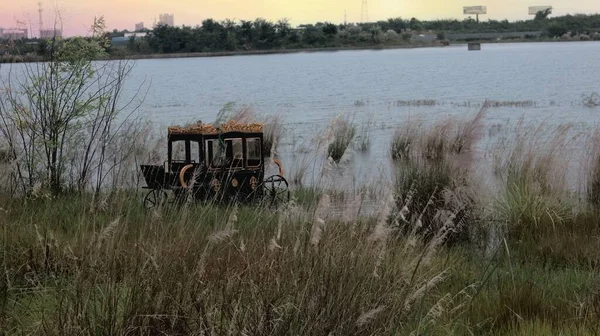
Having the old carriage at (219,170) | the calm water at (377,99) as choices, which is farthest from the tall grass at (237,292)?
the calm water at (377,99)

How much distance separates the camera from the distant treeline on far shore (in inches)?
4368

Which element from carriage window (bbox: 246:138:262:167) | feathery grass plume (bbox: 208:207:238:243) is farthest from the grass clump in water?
feathery grass plume (bbox: 208:207:238:243)

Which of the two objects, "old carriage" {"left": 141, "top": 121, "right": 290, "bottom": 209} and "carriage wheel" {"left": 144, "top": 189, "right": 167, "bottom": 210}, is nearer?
"carriage wheel" {"left": 144, "top": 189, "right": 167, "bottom": 210}

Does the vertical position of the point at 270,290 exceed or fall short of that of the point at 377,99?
it exceeds it

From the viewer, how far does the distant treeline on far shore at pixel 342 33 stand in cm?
11094

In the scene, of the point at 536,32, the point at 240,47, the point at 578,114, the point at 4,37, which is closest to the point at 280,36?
the point at 240,47

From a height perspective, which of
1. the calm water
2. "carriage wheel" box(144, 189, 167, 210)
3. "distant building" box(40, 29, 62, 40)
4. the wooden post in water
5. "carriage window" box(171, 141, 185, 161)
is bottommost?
the calm water

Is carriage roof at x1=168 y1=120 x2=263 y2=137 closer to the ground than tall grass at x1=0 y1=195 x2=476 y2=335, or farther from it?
farther from it

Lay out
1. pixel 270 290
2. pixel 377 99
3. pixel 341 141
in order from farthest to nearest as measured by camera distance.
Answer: pixel 377 99
pixel 341 141
pixel 270 290

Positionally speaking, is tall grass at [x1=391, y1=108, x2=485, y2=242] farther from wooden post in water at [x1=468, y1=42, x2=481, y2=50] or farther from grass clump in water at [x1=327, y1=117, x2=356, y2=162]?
wooden post in water at [x1=468, y1=42, x2=481, y2=50]

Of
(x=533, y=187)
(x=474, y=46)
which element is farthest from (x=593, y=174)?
(x=474, y=46)

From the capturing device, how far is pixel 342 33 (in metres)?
133

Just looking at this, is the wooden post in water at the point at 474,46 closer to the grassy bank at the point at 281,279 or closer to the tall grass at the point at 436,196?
the tall grass at the point at 436,196

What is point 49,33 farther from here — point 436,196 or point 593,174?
point 593,174
